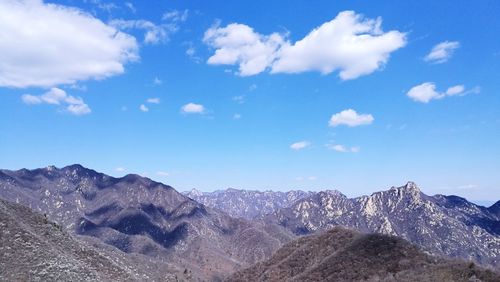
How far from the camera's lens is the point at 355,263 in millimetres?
129250

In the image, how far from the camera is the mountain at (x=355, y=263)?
9819 cm

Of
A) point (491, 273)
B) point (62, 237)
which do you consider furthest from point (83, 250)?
point (491, 273)

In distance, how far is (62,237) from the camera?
117812 mm

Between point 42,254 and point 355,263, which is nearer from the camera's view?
point 42,254

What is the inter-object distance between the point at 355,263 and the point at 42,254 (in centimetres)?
8389

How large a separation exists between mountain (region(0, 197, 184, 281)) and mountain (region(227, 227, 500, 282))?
58.0 metres

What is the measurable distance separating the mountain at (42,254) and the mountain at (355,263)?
58.0m

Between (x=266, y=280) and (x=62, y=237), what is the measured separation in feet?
242

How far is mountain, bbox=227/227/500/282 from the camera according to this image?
98.2 m

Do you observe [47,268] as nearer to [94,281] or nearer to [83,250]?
[94,281]

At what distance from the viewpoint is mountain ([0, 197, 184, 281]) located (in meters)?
88.5

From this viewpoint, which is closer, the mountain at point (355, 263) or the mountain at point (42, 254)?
the mountain at point (42, 254)

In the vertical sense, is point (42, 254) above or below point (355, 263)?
above

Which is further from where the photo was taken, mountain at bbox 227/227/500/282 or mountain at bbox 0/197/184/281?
mountain at bbox 227/227/500/282
